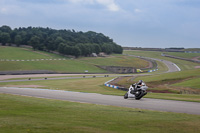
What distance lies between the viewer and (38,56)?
11069 centimetres

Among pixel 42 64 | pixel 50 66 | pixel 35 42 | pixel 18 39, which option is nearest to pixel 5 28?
pixel 18 39

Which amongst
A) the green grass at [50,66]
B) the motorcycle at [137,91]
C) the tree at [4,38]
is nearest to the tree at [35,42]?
the tree at [4,38]

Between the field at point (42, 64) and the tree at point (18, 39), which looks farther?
the tree at point (18, 39)

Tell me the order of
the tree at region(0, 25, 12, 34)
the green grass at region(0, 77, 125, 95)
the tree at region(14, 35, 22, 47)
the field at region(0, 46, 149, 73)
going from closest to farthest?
the green grass at region(0, 77, 125, 95)
the field at region(0, 46, 149, 73)
the tree at region(14, 35, 22, 47)
the tree at region(0, 25, 12, 34)

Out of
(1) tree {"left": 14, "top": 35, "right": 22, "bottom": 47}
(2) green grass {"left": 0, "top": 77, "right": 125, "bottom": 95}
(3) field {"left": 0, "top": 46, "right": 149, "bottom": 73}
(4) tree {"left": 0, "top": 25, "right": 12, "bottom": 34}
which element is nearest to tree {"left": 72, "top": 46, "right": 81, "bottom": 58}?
(3) field {"left": 0, "top": 46, "right": 149, "bottom": 73}

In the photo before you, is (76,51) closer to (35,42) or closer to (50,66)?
(35,42)

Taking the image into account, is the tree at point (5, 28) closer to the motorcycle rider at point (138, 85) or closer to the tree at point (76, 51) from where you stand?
the tree at point (76, 51)

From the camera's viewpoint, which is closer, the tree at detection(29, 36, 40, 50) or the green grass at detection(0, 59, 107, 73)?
the green grass at detection(0, 59, 107, 73)

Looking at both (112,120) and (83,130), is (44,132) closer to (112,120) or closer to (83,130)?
(83,130)

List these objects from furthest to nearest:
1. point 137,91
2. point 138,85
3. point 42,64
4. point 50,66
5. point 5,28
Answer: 1. point 5,28
2. point 42,64
3. point 50,66
4. point 137,91
5. point 138,85

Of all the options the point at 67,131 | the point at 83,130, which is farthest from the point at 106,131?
the point at 67,131

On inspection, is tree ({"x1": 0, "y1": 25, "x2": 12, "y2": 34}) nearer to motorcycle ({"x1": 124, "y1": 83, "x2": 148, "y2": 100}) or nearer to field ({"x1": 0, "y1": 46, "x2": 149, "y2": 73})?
field ({"x1": 0, "y1": 46, "x2": 149, "y2": 73})

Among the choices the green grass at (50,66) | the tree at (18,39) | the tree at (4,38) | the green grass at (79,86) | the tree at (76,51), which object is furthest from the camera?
the tree at (18,39)

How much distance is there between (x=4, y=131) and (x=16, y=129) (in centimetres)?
47
